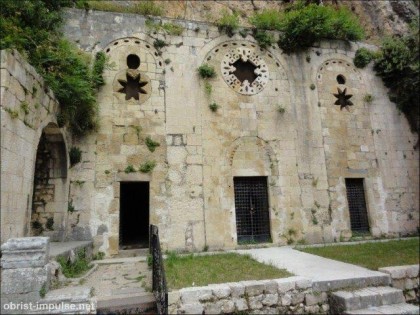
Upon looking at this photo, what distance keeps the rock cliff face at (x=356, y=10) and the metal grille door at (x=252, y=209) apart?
753cm

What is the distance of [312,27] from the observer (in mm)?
10102

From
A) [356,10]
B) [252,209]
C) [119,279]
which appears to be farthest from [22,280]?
[356,10]

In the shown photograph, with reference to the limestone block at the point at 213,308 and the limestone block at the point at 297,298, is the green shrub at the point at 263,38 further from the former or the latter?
the limestone block at the point at 213,308

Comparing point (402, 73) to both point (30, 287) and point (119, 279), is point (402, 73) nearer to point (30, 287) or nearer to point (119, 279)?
point (119, 279)

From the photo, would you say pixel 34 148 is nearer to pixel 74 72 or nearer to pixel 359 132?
pixel 74 72

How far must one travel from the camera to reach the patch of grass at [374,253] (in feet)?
19.8

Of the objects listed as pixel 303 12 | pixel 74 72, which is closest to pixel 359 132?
pixel 303 12

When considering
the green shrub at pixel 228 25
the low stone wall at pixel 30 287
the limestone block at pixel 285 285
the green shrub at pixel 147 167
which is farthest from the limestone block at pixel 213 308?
the green shrub at pixel 228 25

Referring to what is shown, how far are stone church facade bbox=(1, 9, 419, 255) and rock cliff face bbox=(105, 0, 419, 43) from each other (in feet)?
12.8

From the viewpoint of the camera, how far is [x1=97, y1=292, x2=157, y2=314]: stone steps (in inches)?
171

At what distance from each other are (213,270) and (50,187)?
4739mm

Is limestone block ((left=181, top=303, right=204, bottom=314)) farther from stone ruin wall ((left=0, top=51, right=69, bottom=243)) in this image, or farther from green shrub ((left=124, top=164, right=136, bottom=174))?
green shrub ((left=124, top=164, right=136, bottom=174))

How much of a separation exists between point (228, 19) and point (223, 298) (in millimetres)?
8465

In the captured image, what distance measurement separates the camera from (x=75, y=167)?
8125mm
